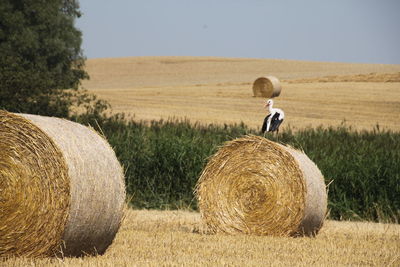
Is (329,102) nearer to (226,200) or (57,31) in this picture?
(57,31)

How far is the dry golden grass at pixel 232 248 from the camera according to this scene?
7406 millimetres

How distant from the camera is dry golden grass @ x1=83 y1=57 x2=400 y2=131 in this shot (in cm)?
2983

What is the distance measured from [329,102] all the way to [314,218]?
85.4 ft

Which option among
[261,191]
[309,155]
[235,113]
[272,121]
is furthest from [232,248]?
[235,113]

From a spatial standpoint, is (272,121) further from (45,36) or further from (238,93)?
(45,36)

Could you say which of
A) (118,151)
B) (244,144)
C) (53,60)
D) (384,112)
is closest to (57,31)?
(53,60)

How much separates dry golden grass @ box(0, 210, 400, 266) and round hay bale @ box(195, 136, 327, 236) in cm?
28

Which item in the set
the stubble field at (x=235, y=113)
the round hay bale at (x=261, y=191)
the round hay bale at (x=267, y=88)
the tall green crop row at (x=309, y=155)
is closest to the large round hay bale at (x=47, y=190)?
the stubble field at (x=235, y=113)

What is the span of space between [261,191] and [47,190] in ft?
12.2

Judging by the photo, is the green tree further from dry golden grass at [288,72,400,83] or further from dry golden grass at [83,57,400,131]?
dry golden grass at [288,72,400,83]

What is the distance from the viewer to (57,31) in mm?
41656

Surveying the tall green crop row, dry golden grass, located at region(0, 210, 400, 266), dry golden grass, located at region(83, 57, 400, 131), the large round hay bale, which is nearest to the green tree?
dry golden grass, located at region(83, 57, 400, 131)

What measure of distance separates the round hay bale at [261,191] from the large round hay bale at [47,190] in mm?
3146

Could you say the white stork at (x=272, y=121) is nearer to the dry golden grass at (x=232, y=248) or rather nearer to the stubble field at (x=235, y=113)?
the stubble field at (x=235, y=113)
